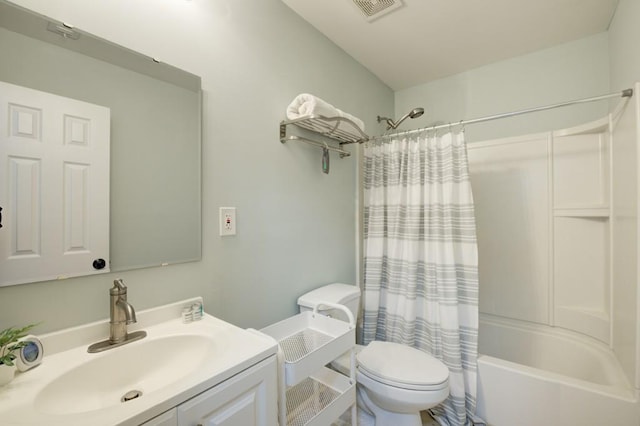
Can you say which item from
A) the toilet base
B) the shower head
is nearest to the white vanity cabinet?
the toilet base

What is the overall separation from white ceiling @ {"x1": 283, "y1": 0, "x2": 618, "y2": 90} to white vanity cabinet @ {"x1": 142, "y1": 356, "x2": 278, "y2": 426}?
1.86 metres

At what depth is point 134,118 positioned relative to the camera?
1012 mm

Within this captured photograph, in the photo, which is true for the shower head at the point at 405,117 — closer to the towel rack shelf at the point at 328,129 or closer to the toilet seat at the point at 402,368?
the towel rack shelf at the point at 328,129

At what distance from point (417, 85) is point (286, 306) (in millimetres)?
2357

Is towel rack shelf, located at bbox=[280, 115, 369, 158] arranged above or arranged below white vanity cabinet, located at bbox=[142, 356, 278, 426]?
above

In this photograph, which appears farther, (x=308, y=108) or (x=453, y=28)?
(x=453, y=28)

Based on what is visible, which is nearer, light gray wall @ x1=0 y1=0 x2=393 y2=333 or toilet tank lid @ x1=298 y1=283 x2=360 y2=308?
light gray wall @ x1=0 y1=0 x2=393 y2=333

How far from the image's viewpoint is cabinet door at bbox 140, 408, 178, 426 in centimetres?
60

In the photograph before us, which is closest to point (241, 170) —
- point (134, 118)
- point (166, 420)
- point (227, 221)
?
point (227, 221)

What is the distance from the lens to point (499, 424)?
1571mm

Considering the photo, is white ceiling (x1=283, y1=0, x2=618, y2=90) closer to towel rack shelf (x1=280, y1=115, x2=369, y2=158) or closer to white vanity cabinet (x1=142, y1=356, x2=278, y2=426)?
towel rack shelf (x1=280, y1=115, x2=369, y2=158)

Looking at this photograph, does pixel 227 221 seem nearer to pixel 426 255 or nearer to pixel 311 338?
pixel 311 338

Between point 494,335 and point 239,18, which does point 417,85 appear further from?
point 494,335

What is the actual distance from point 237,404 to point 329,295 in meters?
0.89
